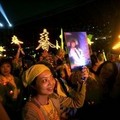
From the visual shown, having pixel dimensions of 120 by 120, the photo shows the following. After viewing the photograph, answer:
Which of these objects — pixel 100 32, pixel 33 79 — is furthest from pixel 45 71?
pixel 100 32

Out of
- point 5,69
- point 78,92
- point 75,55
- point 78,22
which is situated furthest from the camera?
point 78,22

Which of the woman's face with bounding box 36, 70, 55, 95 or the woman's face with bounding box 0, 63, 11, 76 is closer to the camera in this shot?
the woman's face with bounding box 36, 70, 55, 95

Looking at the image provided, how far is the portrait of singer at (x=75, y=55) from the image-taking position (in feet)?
15.2

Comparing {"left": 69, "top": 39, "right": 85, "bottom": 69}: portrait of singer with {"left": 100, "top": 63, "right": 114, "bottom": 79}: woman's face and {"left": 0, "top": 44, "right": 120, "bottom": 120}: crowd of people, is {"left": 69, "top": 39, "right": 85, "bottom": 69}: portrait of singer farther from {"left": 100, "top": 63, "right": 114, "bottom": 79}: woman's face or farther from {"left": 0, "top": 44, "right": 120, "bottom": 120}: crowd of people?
{"left": 100, "top": 63, "right": 114, "bottom": 79}: woman's face

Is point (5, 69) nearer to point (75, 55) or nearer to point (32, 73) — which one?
point (75, 55)

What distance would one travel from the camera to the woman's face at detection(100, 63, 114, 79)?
671 centimetres

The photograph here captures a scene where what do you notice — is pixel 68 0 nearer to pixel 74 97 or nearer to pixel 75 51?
pixel 75 51

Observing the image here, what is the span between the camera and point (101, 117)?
6.58 metres

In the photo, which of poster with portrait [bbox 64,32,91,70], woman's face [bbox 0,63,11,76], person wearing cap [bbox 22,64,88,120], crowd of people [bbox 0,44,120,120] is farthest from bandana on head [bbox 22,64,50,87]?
A: woman's face [bbox 0,63,11,76]

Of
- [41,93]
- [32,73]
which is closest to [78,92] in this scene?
[41,93]

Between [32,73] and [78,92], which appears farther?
[78,92]

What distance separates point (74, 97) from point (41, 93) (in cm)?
53

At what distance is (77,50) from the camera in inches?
186

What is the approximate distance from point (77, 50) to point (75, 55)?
0.09 metres
